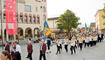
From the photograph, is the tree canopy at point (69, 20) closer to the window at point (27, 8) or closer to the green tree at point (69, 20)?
the green tree at point (69, 20)

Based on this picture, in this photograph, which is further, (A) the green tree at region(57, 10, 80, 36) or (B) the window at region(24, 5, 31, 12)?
(A) the green tree at region(57, 10, 80, 36)

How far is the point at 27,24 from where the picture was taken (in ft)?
143

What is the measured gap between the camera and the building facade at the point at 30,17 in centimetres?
4162

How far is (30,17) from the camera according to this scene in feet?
147

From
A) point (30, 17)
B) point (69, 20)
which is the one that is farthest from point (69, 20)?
point (30, 17)

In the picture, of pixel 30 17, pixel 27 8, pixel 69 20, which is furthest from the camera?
pixel 69 20

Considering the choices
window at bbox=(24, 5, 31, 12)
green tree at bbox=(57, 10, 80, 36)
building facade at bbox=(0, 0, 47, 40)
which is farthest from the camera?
green tree at bbox=(57, 10, 80, 36)

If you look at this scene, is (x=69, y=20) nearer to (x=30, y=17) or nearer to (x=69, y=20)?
(x=69, y=20)

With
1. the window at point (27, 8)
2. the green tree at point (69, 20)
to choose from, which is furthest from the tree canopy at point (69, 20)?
the window at point (27, 8)

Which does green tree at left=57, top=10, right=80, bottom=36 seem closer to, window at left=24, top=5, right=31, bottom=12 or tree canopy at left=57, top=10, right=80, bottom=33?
tree canopy at left=57, top=10, right=80, bottom=33

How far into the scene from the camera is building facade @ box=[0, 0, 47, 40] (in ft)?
137

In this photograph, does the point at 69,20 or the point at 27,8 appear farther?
the point at 69,20

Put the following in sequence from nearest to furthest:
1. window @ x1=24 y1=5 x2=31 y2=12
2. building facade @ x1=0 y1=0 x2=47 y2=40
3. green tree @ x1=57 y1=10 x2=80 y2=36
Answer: building facade @ x1=0 y1=0 x2=47 y2=40 < window @ x1=24 y1=5 x2=31 y2=12 < green tree @ x1=57 y1=10 x2=80 y2=36

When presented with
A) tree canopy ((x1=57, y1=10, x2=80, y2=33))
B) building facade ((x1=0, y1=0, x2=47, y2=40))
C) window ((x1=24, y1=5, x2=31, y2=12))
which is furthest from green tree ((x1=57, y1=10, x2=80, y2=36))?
window ((x1=24, y1=5, x2=31, y2=12))
